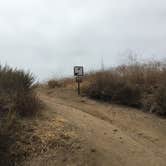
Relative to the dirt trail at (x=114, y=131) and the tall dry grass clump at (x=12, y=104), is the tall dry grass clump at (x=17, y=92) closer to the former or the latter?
the tall dry grass clump at (x=12, y=104)

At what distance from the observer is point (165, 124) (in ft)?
35.1

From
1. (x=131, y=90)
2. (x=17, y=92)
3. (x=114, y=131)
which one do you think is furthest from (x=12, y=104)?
(x=131, y=90)

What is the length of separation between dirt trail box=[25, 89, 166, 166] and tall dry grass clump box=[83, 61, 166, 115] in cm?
41

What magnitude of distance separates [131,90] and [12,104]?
5056 mm

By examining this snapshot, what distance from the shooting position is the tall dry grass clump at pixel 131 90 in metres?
11.6

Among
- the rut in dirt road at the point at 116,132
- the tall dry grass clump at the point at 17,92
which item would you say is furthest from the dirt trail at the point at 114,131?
the tall dry grass clump at the point at 17,92

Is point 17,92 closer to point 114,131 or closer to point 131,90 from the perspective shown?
point 114,131

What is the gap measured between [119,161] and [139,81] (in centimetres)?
590

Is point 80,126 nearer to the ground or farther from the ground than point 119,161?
farther from the ground

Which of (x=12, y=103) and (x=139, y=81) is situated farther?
(x=139, y=81)

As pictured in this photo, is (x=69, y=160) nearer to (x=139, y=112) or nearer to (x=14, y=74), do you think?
(x=14, y=74)

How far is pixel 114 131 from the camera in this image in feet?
29.5

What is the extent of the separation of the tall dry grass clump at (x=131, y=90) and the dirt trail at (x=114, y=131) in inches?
16.2

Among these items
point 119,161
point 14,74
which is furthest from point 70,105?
point 119,161
